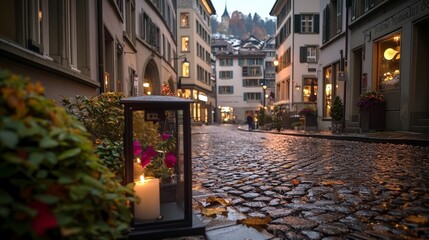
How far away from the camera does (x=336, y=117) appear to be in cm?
1819

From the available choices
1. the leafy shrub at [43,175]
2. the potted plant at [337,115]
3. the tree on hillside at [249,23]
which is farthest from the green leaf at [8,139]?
the tree on hillside at [249,23]

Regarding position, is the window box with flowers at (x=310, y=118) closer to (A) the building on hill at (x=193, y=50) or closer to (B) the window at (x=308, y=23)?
(B) the window at (x=308, y=23)

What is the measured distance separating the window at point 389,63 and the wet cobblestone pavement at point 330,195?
7.90m

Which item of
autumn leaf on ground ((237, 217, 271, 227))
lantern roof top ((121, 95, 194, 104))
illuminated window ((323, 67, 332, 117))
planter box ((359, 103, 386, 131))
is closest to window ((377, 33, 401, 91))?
planter box ((359, 103, 386, 131))

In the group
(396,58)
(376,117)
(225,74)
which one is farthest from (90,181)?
(225,74)

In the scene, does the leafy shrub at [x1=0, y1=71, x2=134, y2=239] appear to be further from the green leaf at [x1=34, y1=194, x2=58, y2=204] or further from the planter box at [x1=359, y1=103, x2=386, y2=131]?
the planter box at [x1=359, y1=103, x2=386, y2=131]

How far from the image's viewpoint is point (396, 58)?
1435cm

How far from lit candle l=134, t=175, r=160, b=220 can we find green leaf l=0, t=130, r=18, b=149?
1.79 m

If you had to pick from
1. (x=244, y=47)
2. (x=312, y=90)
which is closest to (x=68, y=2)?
(x=312, y=90)

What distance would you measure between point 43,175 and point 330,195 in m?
3.78

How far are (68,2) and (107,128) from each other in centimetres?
382

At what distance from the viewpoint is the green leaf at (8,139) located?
119cm

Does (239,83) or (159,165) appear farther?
(239,83)

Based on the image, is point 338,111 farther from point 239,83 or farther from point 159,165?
point 239,83
